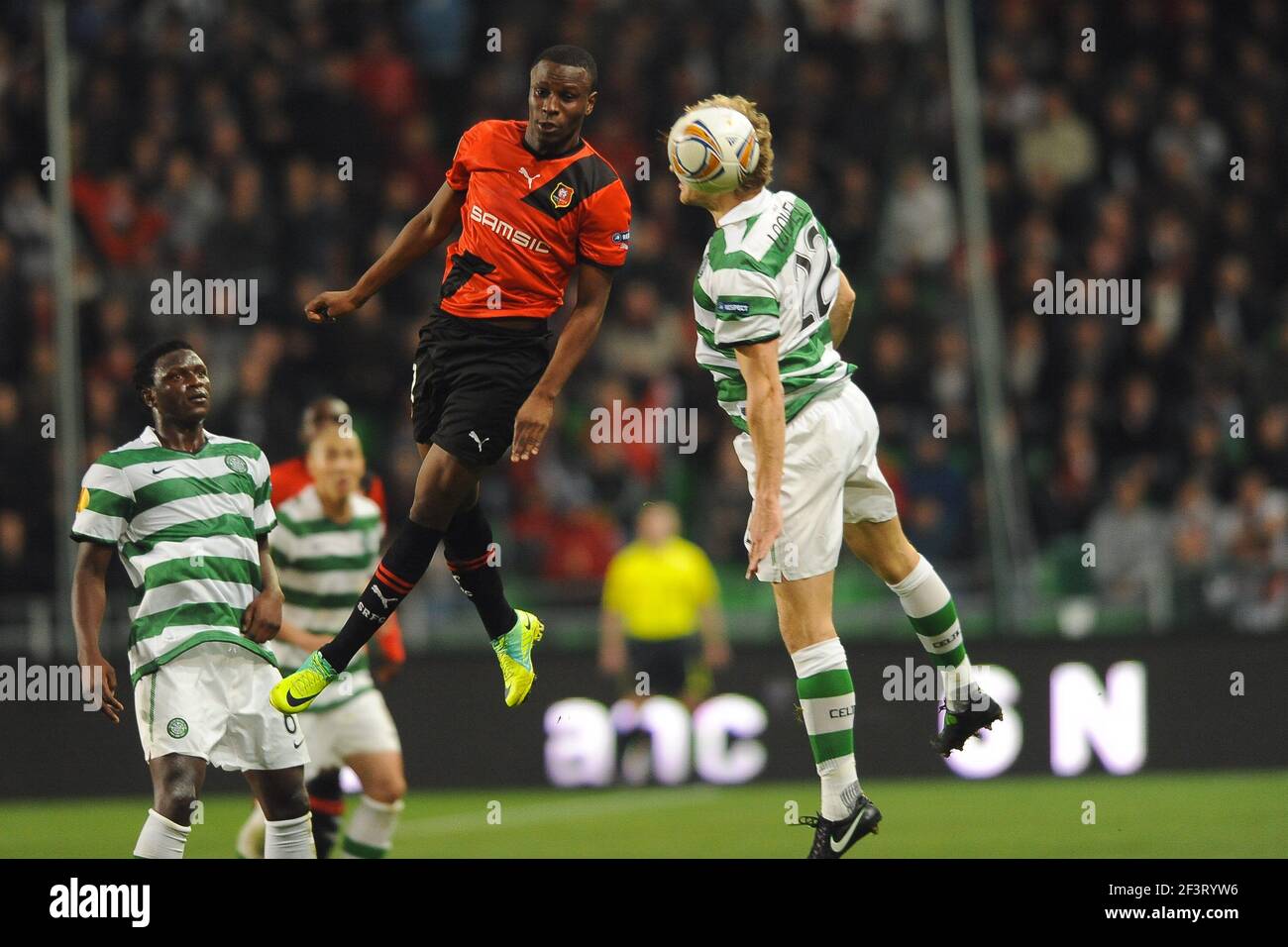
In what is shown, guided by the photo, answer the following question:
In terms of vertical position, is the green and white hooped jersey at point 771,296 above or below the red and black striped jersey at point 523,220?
below

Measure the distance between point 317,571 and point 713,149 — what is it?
3277 mm

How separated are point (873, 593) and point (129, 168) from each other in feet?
21.9

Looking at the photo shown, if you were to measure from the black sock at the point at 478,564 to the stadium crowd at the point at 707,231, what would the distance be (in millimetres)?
4581

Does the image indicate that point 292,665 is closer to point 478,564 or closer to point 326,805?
point 326,805

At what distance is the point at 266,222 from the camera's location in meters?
14.3

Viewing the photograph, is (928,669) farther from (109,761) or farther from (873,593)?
(109,761)

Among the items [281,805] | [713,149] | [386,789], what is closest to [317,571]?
[386,789]

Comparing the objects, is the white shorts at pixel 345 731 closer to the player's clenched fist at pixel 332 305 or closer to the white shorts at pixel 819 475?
the player's clenched fist at pixel 332 305

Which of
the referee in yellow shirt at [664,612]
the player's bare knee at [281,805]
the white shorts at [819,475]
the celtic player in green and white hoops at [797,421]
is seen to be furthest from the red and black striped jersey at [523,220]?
the referee in yellow shirt at [664,612]

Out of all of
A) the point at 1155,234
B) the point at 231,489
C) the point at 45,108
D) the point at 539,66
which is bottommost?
the point at 231,489

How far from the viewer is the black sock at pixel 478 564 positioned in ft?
24.4

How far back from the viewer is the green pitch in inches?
401

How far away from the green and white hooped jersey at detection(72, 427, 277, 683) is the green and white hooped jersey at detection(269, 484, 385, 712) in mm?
2102

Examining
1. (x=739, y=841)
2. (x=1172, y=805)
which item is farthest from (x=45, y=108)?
(x=1172, y=805)
